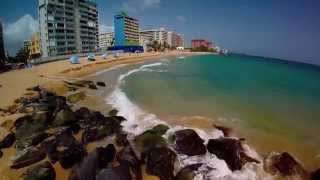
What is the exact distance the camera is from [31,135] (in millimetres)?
11250

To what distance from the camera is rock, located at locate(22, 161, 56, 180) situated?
8078 mm

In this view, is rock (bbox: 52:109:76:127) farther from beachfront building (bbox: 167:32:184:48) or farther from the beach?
beachfront building (bbox: 167:32:184:48)

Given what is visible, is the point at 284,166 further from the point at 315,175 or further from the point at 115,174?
the point at 115,174

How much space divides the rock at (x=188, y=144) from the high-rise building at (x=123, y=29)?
325ft

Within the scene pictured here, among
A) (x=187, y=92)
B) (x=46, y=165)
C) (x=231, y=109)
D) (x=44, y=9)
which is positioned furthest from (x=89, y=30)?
(x=46, y=165)

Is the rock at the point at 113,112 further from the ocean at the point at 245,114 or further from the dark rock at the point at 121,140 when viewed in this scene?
Result: the dark rock at the point at 121,140

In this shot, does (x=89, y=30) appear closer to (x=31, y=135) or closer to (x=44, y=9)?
(x=44, y=9)

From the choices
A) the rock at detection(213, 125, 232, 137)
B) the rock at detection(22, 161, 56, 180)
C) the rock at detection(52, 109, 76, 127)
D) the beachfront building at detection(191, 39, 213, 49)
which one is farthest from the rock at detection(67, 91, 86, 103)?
the beachfront building at detection(191, 39, 213, 49)

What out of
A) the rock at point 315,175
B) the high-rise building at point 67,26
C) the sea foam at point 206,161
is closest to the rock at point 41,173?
the sea foam at point 206,161

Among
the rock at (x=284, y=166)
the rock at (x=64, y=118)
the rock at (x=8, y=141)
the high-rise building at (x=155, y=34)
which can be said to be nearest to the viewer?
the rock at (x=284, y=166)

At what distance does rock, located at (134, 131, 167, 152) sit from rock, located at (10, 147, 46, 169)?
12.0ft

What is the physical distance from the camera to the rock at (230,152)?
30.3ft

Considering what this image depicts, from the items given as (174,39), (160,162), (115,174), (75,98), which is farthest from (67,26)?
(174,39)

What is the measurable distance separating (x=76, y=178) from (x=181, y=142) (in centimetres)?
448
